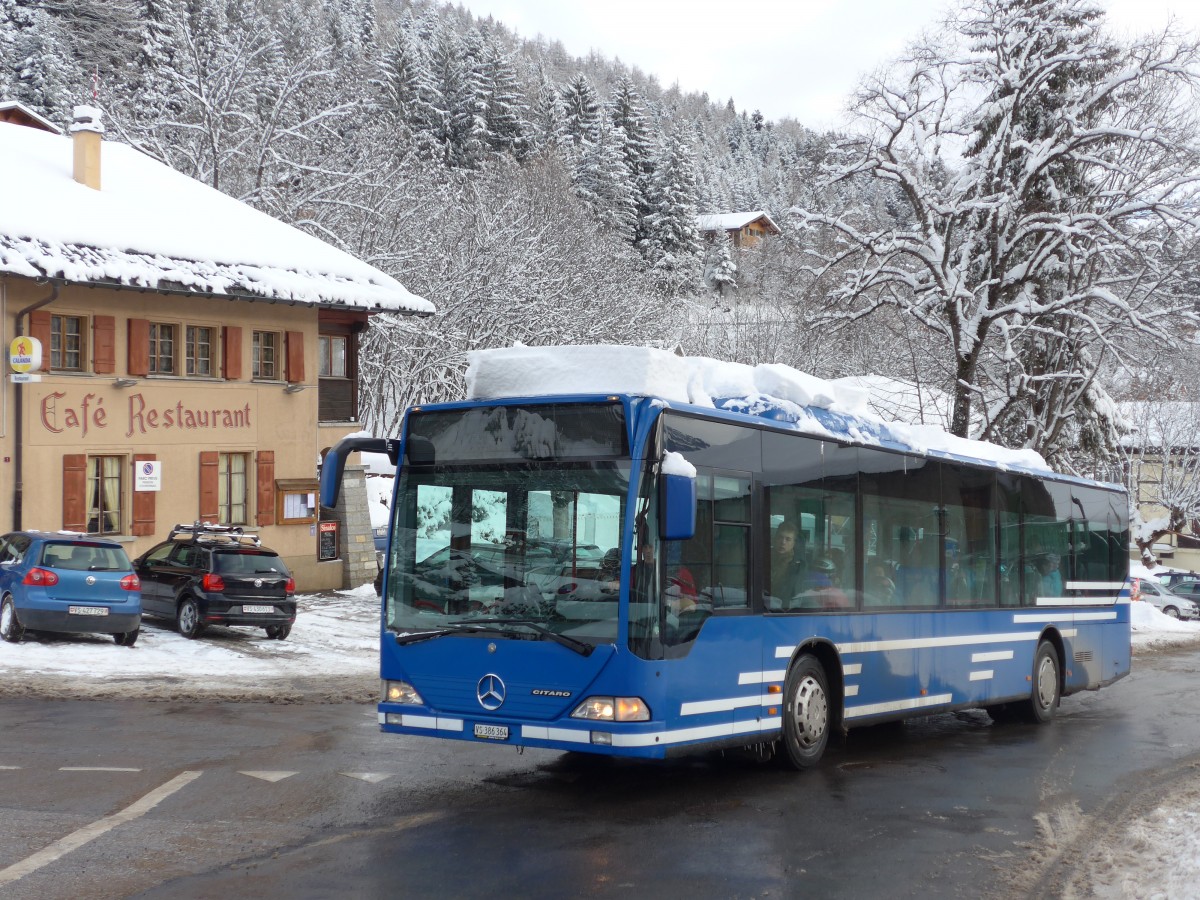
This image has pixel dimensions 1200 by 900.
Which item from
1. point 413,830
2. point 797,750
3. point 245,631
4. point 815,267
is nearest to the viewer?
point 413,830

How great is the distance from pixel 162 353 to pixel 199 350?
0.87 metres

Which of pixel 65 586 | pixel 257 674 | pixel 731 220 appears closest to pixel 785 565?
pixel 257 674

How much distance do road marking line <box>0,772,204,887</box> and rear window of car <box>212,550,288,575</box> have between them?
11.2m

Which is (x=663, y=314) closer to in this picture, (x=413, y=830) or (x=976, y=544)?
(x=976, y=544)

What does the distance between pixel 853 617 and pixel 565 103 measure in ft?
268

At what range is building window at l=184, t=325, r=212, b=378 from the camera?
28.1 metres

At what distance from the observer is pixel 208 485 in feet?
92.3

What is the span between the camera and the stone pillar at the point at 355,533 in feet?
105

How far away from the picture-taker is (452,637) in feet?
32.1

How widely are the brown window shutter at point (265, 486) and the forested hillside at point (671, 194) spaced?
560 cm

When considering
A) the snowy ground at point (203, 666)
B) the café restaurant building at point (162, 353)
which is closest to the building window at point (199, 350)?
A: the café restaurant building at point (162, 353)

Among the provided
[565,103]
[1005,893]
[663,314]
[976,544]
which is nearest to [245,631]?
[976,544]

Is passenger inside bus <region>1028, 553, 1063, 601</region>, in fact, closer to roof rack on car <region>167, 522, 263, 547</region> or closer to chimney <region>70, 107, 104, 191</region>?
roof rack on car <region>167, 522, 263, 547</region>

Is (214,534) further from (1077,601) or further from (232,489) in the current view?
(1077,601)
